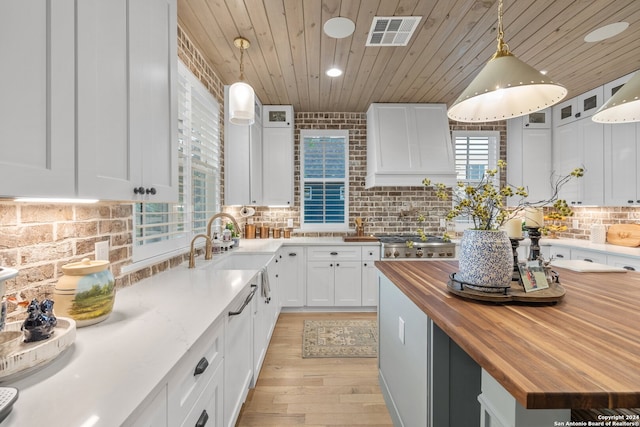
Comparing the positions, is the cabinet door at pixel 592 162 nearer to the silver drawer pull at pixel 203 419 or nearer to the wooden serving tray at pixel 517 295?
the wooden serving tray at pixel 517 295

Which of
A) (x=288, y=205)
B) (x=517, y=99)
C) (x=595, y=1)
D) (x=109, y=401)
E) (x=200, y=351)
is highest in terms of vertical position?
(x=595, y=1)

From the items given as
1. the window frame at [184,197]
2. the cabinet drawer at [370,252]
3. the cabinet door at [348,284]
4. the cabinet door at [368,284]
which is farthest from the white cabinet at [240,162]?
the cabinet door at [368,284]

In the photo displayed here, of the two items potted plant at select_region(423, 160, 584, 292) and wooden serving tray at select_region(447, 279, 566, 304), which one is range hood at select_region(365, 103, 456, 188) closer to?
potted plant at select_region(423, 160, 584, 292)

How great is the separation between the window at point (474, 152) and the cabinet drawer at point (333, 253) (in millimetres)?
1782

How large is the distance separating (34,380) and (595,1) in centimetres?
347

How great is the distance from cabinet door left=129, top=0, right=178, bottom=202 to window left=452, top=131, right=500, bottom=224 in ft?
13.2

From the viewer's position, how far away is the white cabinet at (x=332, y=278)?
3725mm

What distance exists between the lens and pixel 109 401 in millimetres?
633

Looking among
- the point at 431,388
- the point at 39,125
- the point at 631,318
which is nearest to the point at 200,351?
the point at 39,125

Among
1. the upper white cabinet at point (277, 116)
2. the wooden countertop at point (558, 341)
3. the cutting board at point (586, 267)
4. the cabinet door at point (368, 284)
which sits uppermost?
the upper white cabinet at point (277, 116)

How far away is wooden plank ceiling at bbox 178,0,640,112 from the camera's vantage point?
204cm

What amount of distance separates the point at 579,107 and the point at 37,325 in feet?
17.4

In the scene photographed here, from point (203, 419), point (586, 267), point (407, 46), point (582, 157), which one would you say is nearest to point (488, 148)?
point (582, 157)

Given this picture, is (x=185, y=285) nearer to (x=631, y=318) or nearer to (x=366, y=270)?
(x=631, y=318)
